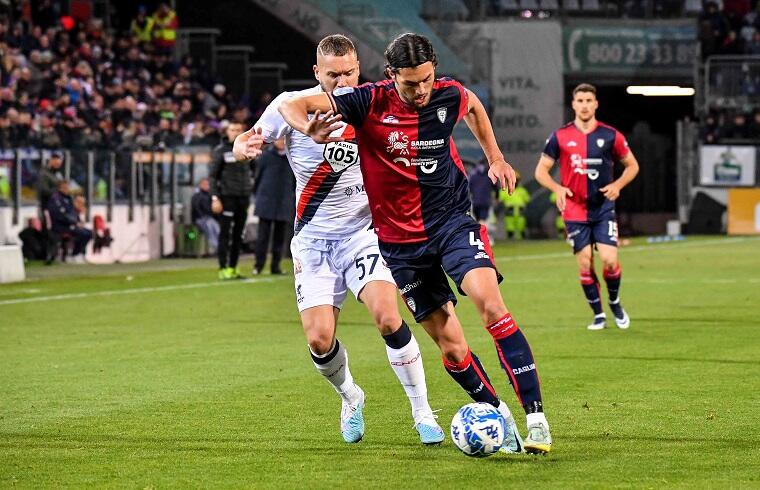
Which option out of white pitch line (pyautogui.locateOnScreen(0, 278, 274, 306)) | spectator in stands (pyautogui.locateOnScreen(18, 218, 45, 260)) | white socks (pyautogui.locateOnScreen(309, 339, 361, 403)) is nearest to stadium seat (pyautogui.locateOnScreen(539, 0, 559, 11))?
spectator in stands (pyautogui.locateOnScreen(18, 218, 45, 260))

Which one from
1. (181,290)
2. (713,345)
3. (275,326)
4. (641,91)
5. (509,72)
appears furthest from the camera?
(641,91)

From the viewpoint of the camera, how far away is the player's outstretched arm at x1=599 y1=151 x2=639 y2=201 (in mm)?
14211

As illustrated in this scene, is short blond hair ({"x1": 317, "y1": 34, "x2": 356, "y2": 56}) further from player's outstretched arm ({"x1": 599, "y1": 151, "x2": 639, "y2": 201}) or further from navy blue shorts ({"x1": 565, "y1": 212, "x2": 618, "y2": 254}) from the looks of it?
navy blue shorts ({"x1": 565, "y1": 212, "x2": 618, "y2": 254})

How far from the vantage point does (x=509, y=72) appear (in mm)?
39031

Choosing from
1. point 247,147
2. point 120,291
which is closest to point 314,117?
point 247,147

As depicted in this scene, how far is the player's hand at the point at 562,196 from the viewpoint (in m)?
14.1

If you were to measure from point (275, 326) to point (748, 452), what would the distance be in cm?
817

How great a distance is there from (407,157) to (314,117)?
66 centimetres

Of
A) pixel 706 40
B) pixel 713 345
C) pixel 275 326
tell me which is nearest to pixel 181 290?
pixel 275 326

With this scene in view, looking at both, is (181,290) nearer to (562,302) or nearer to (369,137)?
(562,302)

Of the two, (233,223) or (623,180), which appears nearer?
(623,180)

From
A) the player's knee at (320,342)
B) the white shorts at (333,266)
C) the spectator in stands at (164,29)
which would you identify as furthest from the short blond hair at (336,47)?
the spectator in stands at (164,29)

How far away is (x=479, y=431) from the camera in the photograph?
23.2 feet

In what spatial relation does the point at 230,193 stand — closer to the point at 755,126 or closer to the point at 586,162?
the point at 586,162
